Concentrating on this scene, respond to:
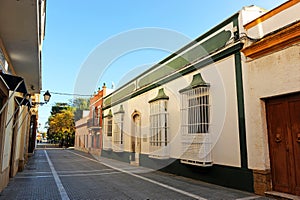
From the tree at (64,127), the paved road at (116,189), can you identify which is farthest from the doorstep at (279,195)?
the tree at (64,127)

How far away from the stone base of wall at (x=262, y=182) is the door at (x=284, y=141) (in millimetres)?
124

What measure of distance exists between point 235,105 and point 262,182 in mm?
1963

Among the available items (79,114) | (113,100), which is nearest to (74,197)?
(113,100)

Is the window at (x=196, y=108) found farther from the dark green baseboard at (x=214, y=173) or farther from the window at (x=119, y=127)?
the window at (x=119, y=127)

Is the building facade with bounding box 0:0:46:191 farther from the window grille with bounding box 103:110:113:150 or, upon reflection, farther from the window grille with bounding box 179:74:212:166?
the window grille with bounding box 103:110:113:150

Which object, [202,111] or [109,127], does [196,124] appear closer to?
[202,111]

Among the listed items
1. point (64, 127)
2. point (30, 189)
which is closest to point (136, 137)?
point (30, 189)

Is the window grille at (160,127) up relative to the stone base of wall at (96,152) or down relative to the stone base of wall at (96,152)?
up

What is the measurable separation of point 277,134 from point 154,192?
3.19 m

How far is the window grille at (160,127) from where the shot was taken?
9066 millimetres

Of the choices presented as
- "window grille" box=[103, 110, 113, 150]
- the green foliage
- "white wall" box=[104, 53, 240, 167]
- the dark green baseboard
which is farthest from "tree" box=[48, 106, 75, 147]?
"white wall" box=[104, 53, 240, 167]

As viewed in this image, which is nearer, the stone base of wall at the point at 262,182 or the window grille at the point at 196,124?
the stone base of wall at the point at 262,182

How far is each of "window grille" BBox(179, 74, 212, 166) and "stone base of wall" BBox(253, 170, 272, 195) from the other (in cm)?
153

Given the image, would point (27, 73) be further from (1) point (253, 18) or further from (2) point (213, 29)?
(1) point (253, 18)
